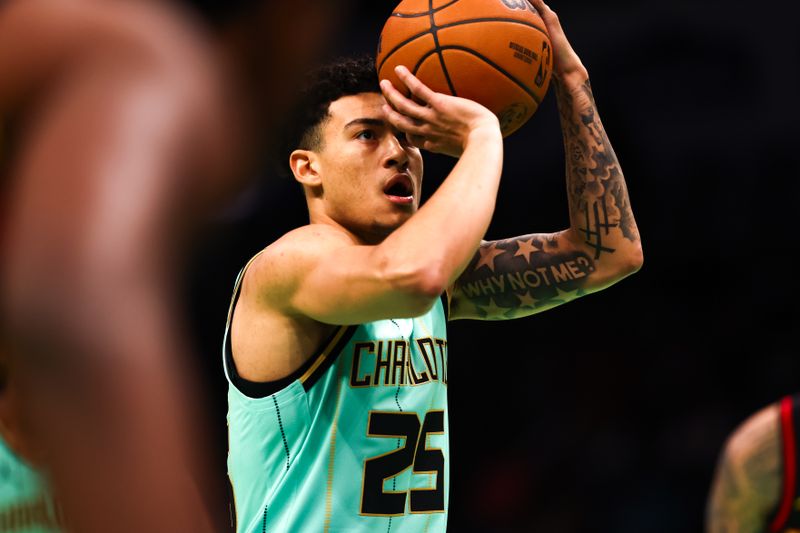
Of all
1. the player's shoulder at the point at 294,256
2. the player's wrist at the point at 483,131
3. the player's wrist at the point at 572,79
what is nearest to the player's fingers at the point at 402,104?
the player's wrist at the point at 483,131

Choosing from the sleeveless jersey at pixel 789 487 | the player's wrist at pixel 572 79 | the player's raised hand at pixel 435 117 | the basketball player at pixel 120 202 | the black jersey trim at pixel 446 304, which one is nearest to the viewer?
the basketball player at pixel 120 202

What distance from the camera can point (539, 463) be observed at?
300 inches

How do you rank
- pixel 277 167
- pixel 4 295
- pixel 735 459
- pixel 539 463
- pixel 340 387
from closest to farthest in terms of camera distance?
pixel 4 295 → pixel 735 459 → pixel 340 387 → pixel 277 167 → pixel 539 463

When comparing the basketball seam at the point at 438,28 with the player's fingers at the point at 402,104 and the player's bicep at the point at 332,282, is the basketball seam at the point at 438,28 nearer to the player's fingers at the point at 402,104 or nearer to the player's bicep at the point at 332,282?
the player's fingers at the point at 402,104

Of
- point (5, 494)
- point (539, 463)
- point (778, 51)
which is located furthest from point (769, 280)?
point (5, 494)

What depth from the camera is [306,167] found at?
149 inches

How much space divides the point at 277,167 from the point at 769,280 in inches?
204

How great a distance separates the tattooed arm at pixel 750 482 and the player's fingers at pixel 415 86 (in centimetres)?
136

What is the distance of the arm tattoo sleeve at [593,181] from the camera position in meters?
3.91

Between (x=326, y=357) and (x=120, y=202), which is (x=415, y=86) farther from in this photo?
(x=120, y=202)

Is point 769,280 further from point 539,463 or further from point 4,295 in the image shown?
point 4,295

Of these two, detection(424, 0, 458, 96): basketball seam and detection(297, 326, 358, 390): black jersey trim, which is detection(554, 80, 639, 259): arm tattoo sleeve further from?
detection(297, 326, 358, 390): black jersey trim

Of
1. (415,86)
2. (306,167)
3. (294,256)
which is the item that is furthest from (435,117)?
(306,167)

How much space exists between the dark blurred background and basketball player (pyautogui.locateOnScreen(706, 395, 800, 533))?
14.5ft
